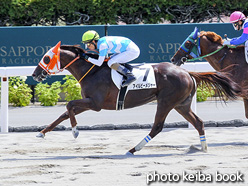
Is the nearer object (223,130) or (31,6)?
(223,130)

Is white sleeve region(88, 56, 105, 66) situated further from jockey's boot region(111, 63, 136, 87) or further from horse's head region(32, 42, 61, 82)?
horse's head region(32, 42, 61, 82)

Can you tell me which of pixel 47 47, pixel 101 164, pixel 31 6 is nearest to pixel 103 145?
pixel 101 164

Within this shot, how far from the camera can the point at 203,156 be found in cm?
654

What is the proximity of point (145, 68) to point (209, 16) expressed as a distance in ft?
27.7

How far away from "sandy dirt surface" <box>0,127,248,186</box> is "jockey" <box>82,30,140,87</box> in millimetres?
1025

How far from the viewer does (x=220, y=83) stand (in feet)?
Answer: 23.7

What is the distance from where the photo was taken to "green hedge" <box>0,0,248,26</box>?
14039 mm

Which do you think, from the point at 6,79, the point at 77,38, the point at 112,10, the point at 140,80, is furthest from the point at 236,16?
the point at 112,10

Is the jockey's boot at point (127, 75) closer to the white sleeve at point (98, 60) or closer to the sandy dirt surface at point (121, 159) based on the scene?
the white sleeve at point (98, 60)

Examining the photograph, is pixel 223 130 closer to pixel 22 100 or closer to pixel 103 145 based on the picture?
pixel 103 145

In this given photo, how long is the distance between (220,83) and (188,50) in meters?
1.01

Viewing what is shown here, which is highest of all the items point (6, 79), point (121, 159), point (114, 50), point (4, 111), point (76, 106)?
point (114, 50)

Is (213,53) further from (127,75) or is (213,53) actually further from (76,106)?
(76,106)

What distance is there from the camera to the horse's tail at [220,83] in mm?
7172
